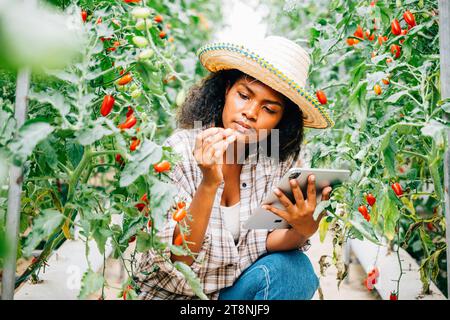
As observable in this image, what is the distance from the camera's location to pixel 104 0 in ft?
3.45

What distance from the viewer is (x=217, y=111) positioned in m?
1.63

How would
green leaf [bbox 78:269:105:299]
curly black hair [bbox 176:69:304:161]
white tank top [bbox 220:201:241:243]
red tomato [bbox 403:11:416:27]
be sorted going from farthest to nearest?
curly black hair [bbox 176:69:304:161] < white tank top [bbox 220:201:241:243] < red tomato [bbox 403:11:416:27] < green leaf [bbox 78:269:105:299]

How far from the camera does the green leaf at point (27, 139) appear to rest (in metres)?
0.69

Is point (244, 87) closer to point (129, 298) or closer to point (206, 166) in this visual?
point (206, 166)

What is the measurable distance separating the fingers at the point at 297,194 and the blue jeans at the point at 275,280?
0.23 m

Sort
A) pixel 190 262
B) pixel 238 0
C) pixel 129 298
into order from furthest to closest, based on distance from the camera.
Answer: pixel 238 0 → pixel 190 262 → pixel 129 298

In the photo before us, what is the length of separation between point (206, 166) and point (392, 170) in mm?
404

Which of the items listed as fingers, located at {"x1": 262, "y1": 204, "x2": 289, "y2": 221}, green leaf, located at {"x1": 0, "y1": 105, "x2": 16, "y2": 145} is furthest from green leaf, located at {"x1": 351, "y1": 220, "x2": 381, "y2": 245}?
green leaf, located at {"x1": 0, "y1": 105, "x2": 16, "y2": 145}

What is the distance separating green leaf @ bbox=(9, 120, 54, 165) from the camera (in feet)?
2.26

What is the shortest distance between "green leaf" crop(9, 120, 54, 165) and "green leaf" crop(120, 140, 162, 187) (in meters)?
0.14

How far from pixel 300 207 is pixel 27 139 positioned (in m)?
0.75

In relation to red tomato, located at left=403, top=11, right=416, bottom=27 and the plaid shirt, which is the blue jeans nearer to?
the plaid shirt
